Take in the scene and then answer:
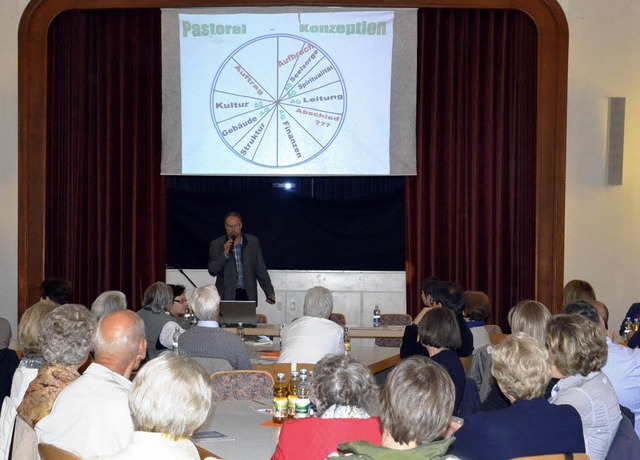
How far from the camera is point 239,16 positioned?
9.11 m

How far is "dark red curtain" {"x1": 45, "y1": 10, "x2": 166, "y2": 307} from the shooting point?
9398mm

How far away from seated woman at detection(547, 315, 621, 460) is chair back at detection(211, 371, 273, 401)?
59.0 inches

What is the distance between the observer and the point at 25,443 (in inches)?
128

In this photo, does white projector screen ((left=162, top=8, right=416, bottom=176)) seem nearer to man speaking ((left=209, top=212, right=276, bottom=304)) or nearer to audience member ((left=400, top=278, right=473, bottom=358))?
man speaking ((left=209, top=212, right=276, bottom=304))

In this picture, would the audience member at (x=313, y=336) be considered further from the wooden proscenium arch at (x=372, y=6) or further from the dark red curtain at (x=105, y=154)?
the dark red curtain at (x=105, y=154)

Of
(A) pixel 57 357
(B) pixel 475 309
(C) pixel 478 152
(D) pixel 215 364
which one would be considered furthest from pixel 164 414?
(C) pixel 478 152

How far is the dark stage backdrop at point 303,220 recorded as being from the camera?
1019 centimetres

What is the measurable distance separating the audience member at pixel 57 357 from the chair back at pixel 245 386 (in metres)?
1.11

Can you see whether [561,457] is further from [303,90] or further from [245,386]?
[303,90]

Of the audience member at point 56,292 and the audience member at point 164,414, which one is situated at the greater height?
the audience member at point 164,414

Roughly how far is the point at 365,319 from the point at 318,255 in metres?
0.89

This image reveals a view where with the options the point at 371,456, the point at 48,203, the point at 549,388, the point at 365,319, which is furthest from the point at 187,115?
the point at 371,456

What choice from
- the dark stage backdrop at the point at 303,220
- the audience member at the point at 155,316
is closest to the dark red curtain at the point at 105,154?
the dark stage backdrop at the point at 303,220

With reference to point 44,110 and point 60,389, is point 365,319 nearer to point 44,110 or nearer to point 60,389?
point 44,110
